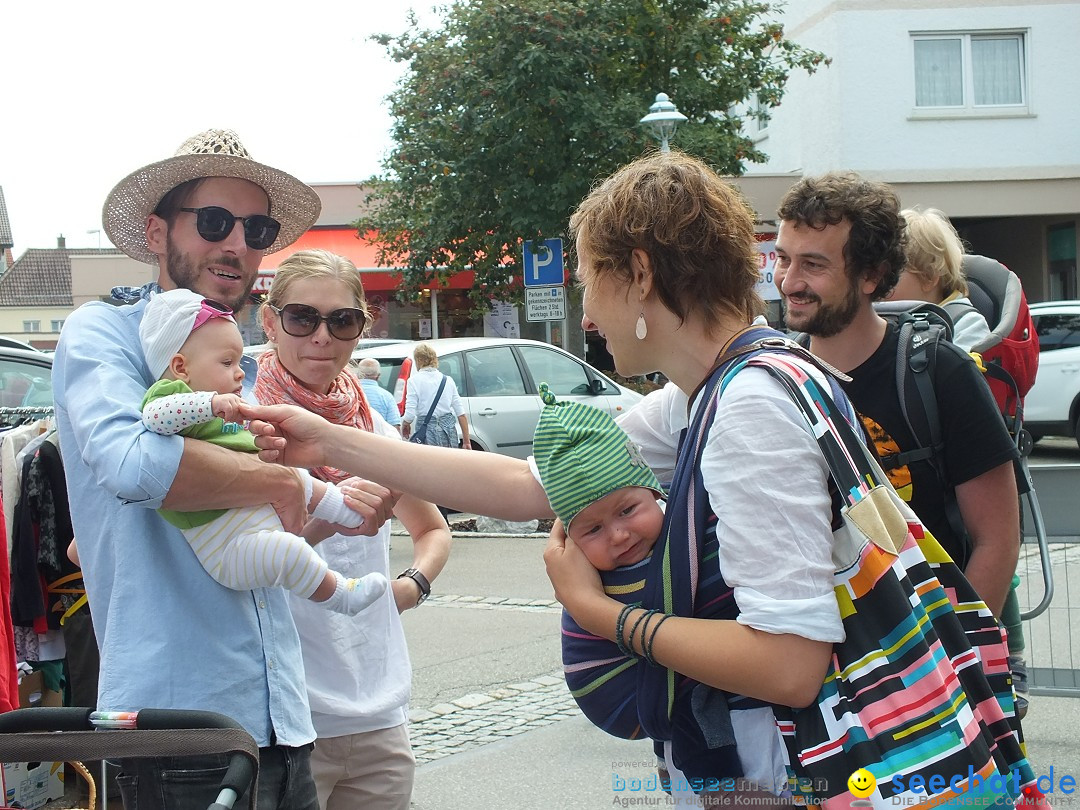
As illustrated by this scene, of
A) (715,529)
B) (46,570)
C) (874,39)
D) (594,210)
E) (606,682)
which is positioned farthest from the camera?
(874,39)

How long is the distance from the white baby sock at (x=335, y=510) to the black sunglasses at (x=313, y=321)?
0.55 meters

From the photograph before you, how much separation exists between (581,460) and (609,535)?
138 millimetres

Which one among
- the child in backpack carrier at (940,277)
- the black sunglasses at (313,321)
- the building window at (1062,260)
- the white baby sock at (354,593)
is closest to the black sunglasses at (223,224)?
the black sunglasses at (313,321)

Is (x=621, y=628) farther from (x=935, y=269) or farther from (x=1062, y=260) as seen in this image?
(x=1062, y=260)

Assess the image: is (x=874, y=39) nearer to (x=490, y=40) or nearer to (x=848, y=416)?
(x=490, y=40)

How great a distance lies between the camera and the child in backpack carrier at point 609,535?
1828 millimetres

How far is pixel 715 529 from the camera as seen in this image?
1.76 metres

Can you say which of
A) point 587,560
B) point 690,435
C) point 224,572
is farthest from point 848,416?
point 224,572

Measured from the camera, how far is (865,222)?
10.2 ft

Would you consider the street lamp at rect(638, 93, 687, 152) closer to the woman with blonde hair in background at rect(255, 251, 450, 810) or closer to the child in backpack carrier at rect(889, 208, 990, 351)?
the child in backpack carrier at rect(889, 208, 990, 351)

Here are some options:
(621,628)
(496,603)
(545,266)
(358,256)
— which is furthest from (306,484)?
(358,256)

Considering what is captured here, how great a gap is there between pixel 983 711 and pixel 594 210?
1.12 metres

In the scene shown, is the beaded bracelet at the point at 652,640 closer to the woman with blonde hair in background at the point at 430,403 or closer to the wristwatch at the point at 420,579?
the wristwatch at the point at 420,579

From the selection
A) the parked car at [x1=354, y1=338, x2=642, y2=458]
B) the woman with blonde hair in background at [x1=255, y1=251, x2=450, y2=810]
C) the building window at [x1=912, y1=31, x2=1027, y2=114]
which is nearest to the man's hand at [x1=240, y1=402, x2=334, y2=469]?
the woman with blonde hair in background at [x1=255, y1=251, x2=450, y2=810]
